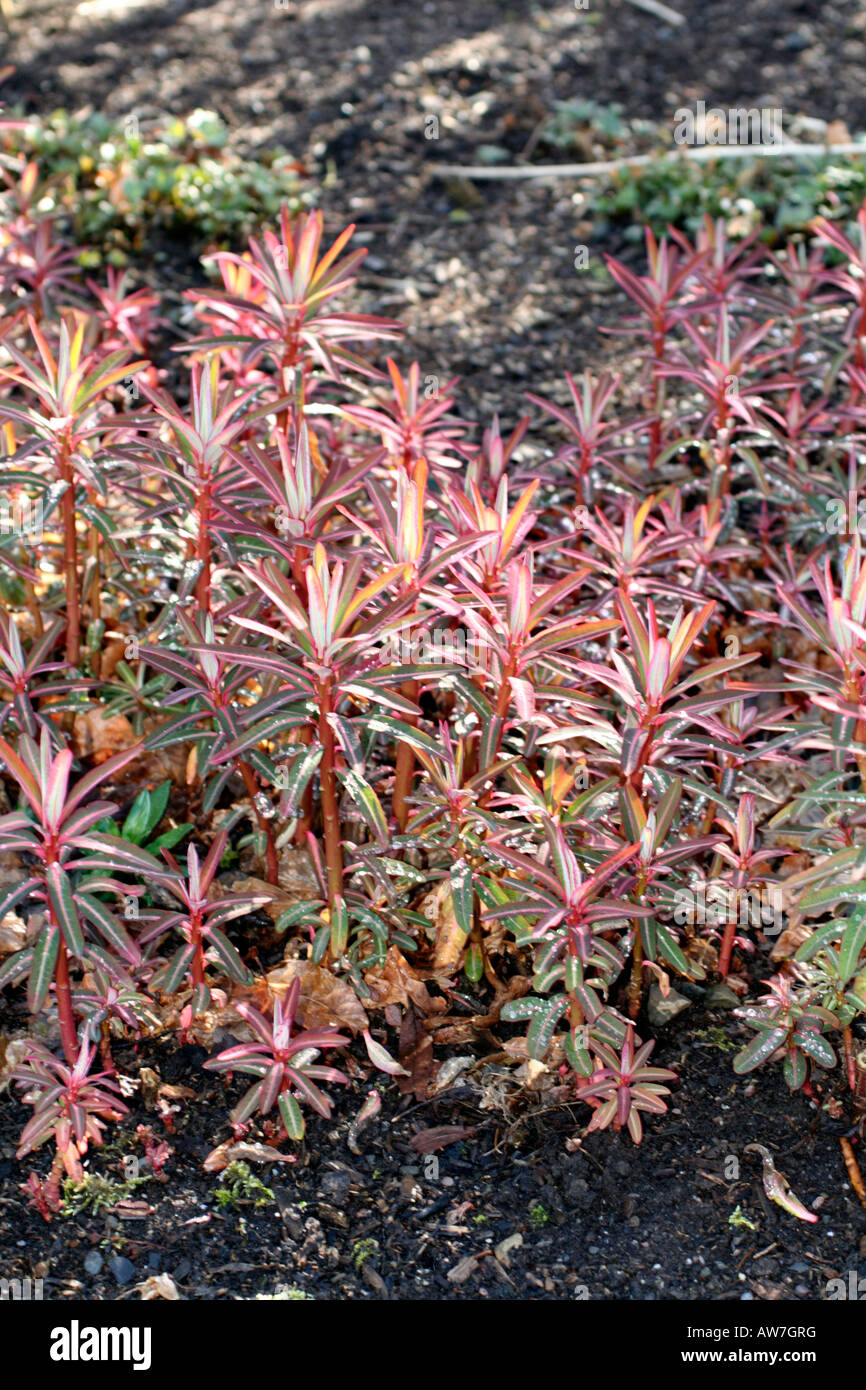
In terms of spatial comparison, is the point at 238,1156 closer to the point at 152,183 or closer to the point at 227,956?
the point at 227,956

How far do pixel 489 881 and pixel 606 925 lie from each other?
0.87ft

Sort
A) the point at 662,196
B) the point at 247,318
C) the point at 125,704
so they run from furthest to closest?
the point at 662,196
the point at 247,318
the point at 125,704

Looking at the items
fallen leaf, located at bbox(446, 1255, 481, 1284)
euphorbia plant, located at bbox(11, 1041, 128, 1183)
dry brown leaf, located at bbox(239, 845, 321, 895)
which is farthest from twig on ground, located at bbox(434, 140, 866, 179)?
fallen leaf, located at bbox(446, 1255, 481, 1284)

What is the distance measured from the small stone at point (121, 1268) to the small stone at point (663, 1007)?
117cm

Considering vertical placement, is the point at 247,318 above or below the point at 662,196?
below

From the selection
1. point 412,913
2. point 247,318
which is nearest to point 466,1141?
point 412,913

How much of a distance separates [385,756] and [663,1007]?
931 millimetres

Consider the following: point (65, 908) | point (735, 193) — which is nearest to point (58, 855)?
point (65, 908)

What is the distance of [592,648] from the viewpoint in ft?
10.4

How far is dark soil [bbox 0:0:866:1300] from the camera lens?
2447 mm

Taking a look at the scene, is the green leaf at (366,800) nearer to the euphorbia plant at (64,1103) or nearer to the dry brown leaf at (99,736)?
the euphorbia plant at (64,1103)

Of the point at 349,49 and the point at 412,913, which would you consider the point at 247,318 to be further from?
the point at 349,49

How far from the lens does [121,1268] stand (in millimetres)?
2414

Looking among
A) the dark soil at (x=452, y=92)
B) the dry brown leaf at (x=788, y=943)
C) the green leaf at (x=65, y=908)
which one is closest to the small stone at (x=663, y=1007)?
the dry brown leaf at (x=788, y=943)
